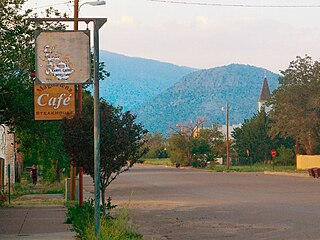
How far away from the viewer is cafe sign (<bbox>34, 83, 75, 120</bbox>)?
25.0 metres

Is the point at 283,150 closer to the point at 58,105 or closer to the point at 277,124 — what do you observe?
the point at 277,124

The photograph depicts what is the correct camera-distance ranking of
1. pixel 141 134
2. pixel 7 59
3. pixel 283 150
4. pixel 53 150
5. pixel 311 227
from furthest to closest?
pixel 283 150 → pixel 53 150 → pixel 7 59 → pixel 141 134 → pixel 311 227

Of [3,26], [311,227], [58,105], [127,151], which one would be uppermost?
[3,26]

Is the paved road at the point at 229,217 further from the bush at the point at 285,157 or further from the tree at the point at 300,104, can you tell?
the bush at the point at 285,157

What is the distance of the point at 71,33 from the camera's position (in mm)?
15750

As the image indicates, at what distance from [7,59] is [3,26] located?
1.30 metres

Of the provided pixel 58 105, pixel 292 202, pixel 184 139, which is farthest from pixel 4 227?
pixel 184 139

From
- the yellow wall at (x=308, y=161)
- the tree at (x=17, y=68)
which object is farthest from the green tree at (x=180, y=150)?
the tree at (x=17, y=68)

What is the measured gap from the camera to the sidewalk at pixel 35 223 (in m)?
18.0

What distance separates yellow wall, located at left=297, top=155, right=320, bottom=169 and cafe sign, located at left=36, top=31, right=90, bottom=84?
63.7 m

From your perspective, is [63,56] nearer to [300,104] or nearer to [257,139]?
[300,104]

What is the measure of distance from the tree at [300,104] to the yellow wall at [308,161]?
3.95 feet

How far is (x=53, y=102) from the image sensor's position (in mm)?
26062

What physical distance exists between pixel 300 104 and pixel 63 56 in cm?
6282
